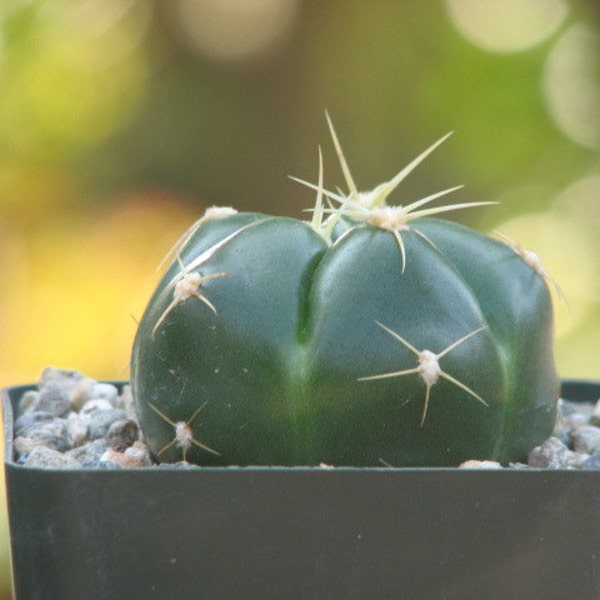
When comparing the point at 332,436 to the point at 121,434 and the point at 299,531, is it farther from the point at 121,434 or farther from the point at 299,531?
the point at 121,434

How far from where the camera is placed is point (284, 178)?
284cm

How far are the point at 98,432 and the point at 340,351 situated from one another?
12.7 inches

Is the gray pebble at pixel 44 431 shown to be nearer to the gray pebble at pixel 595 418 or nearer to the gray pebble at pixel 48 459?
the gray pebble at pixel 48 459

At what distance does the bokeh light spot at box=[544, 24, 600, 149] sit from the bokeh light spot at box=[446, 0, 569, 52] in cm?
5

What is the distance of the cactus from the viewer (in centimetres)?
89

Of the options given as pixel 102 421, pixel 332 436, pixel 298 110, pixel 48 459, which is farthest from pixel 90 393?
pixel 298 110

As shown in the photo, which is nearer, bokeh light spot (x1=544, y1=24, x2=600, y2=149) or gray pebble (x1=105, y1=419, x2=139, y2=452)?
gray pebble (x1=105, y1=419, x2=139, y2=452)

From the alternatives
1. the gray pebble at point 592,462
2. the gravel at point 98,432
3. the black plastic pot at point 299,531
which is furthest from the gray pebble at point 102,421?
the gray pebble at point 592,462

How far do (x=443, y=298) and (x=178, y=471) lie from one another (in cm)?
23

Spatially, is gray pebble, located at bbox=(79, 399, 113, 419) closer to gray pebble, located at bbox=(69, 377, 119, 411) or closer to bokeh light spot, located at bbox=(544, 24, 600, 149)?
gray pebble, located at bbox=(69, 377, 119, 411)

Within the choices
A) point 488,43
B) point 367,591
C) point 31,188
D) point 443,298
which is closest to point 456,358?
point 443,298

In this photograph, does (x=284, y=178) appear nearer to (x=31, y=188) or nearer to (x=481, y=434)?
(x=31, y=188)

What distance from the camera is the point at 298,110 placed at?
288 cm

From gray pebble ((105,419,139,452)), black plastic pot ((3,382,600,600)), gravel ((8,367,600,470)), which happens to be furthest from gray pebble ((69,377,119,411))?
black plastic pot ((3,382,600,600))
